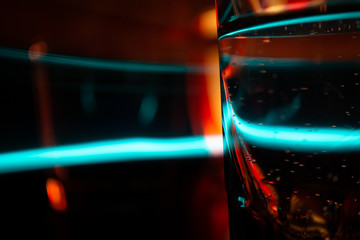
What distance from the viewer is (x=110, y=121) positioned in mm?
1087

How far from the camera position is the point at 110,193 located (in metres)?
0.77

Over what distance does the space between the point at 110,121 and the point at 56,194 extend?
1.03 feet

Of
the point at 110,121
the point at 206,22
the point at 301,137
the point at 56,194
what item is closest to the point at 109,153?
the point at 110,121

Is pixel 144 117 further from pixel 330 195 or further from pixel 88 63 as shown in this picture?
pixel 330 195

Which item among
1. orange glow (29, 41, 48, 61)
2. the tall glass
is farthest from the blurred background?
the tall glass

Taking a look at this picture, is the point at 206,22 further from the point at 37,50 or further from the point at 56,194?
the point at 56,194

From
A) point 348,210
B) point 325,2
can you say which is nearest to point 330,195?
point 348,210

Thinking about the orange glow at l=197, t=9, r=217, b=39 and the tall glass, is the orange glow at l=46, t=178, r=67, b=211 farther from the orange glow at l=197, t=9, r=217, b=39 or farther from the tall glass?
the orange glow at l=197, t=9, r=217, b=39

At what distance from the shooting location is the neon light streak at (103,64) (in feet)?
2.97

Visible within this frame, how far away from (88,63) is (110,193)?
448mm

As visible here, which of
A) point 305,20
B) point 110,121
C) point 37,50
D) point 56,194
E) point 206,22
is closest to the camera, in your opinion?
point 305,20

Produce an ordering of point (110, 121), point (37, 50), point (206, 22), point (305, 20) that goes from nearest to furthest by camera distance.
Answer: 1. point (305, 20)
2. point (37, 50)
3. point (110, 121)
4. point (206, 22)

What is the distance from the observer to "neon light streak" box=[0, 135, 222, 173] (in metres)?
0.93

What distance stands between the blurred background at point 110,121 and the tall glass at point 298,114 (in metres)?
0.24
